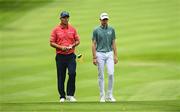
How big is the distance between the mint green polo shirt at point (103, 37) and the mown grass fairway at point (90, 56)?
1.20 metres

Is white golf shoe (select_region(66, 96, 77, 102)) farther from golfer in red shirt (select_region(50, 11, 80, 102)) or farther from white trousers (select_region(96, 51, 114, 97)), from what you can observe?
white trousers (select_region(96, 51, 114, 97))

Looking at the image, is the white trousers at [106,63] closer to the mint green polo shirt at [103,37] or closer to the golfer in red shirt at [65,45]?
the mint green polo shirt at [103,37]

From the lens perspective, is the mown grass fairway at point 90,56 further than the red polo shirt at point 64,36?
Yes

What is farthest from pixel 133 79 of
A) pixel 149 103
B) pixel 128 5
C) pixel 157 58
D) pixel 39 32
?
pixel 128 5

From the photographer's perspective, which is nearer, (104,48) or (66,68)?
(104,48)

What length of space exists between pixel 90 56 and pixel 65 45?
9.95 m

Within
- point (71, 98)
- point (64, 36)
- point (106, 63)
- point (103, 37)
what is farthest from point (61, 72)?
point (103, 37)

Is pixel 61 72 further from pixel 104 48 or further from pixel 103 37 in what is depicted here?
pixel 103 37

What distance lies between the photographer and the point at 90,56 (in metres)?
26.2

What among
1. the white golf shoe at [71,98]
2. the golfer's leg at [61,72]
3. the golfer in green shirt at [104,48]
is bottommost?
the white golf shoe at [71,98]

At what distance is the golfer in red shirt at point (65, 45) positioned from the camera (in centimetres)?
1620

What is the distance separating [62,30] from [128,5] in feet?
69.0

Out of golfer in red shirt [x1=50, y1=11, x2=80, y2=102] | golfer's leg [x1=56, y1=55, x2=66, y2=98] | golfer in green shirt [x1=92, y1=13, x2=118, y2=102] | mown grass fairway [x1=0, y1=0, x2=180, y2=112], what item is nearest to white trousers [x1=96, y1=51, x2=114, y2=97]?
golfer in green shirt [x1=92, y1=13, x2=118, y2=102]

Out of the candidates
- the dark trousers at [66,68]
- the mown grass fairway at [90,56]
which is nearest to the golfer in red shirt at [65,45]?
the dark trousers at [66,68]
